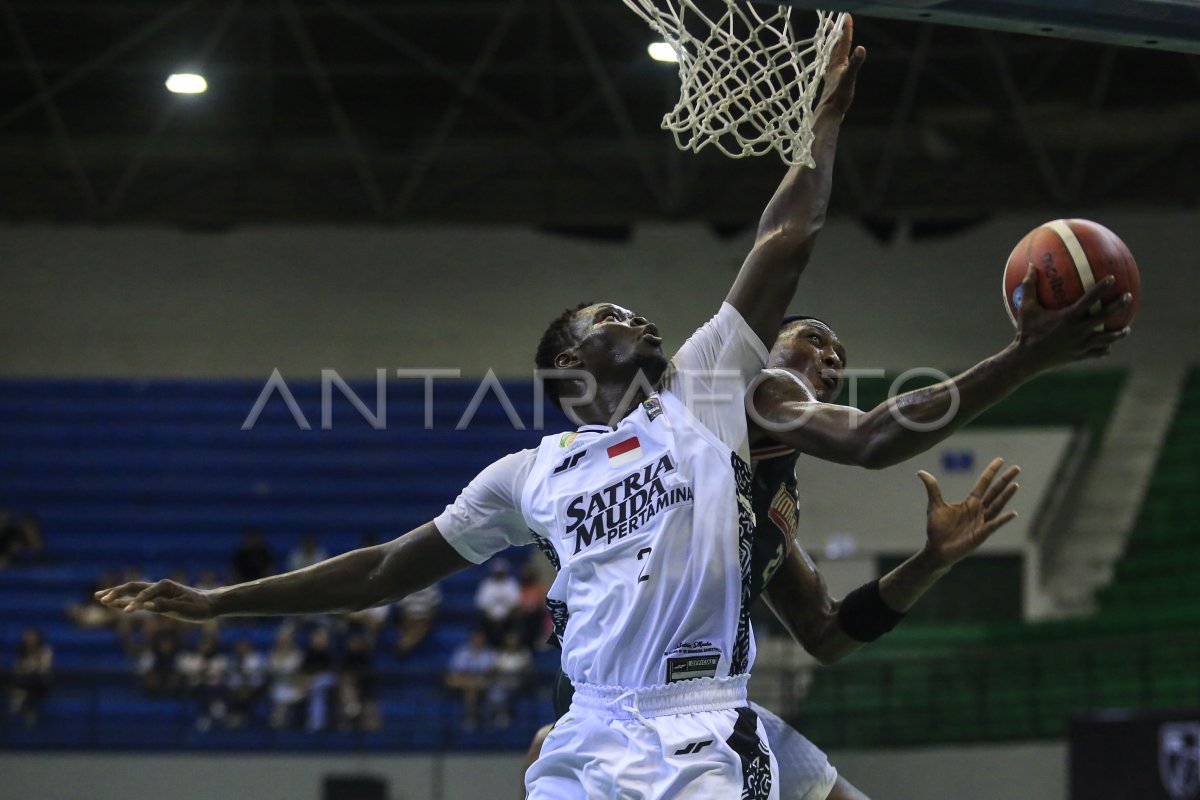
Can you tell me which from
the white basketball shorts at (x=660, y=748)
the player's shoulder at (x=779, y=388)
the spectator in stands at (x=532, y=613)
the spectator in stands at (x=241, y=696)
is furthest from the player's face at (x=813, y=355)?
the spectator in stands at (x=532, y=613)

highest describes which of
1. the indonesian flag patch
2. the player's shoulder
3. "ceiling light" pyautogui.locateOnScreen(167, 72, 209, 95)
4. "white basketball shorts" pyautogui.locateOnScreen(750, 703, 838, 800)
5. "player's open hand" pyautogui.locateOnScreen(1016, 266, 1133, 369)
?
"ceiling light" pyautogui.locateOnScreen(167, 72, 209, 95)

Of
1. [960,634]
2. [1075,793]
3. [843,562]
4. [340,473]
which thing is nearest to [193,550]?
[340,473]

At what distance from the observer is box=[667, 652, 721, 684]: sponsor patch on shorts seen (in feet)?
13.3

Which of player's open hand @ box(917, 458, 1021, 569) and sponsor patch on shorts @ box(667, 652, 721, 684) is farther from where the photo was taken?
player's open hand @ box(917, 458, 1021, 569)

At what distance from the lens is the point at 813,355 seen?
5047 mm

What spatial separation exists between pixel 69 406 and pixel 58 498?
1.36 meters

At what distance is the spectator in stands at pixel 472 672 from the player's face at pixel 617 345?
8029mm

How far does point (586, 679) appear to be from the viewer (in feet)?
13.7

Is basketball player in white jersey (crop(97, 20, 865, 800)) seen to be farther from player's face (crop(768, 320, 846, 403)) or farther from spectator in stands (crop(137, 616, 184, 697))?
spectator in stands (crop(137, 616, 184, 697))

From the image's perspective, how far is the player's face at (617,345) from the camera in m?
4.47

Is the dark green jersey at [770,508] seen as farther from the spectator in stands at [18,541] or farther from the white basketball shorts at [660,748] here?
the spectator in stands at [18,541]

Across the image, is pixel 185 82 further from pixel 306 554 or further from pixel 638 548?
pixel 638 548

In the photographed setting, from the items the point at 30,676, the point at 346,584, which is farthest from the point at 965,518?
the point at 30,676

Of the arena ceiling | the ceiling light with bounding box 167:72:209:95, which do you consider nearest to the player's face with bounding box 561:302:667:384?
the arena ceiling
